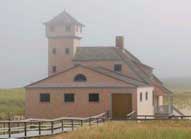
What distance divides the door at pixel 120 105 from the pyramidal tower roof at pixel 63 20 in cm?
1323

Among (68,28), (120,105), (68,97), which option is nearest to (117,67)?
(68,28)

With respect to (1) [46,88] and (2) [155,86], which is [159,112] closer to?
(2) [155,86]

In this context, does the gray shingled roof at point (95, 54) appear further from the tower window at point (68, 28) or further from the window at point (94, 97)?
the window at point (94, 97)

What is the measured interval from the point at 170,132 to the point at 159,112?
28.6 metres

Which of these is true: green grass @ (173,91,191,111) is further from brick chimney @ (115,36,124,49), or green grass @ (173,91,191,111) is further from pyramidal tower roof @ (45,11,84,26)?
pyramidal tower roof @ (45,11,84,26)

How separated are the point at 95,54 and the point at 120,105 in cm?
1088

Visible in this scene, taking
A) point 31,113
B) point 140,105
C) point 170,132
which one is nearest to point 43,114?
point 31,113

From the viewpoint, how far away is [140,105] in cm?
5241

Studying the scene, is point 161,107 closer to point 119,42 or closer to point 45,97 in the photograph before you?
point 119,42

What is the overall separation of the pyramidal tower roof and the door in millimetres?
13230

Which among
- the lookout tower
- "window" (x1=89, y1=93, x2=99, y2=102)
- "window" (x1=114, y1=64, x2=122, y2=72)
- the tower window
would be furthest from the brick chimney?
"window" (x1=89, y1=93, x2=99, y2=102)

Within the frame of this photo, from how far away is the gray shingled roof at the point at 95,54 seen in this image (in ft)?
195

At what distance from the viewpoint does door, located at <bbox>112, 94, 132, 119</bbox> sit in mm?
51000

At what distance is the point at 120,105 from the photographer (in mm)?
50844
